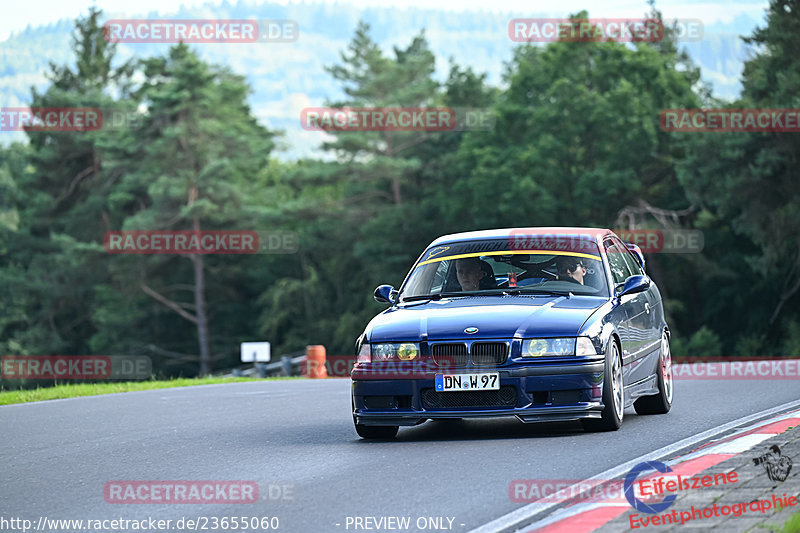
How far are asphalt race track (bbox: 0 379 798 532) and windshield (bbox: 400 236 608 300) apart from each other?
3.86 ft

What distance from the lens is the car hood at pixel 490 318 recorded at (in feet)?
32.9

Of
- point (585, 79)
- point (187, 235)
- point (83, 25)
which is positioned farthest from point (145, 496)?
point (83, 25)

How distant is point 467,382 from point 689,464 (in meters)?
2.30

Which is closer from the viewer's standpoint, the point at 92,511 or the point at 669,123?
the point at 92,511

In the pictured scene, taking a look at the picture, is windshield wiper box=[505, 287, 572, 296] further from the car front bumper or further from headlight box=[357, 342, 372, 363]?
headlight box=[357, 342, 372, 363]

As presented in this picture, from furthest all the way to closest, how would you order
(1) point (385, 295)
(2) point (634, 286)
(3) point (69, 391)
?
(3) point (69, 391) → (1) point (385, 295) → (2) point (634, 286)

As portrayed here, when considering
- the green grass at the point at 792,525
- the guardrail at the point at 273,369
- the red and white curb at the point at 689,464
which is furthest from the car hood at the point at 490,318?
the guardrail at the point at 273,369

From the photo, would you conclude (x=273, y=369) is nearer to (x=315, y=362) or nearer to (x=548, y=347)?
(x=315, y=362)

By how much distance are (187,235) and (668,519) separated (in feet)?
219

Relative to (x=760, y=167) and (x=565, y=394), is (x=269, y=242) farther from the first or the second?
(x=565, y=394)

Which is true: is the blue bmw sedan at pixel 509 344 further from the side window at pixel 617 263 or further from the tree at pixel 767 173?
the tree at pixel 767 173

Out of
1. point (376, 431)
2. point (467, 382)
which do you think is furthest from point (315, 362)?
point (467, 382)

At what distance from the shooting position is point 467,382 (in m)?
10.0

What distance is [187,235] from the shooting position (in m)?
71.7
